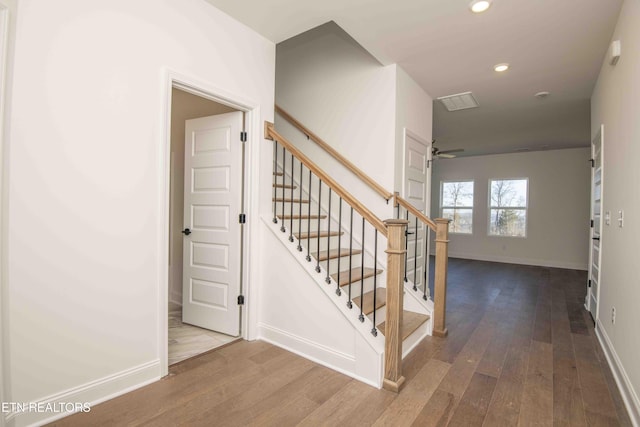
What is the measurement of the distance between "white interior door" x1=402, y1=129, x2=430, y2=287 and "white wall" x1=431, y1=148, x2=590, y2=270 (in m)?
4.77

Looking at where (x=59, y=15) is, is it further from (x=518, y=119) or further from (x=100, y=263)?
(x=518, y=119)

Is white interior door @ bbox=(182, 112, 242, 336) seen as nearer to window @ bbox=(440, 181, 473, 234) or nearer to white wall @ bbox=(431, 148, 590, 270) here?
window @ bbox=(440, 181, 473, 234)

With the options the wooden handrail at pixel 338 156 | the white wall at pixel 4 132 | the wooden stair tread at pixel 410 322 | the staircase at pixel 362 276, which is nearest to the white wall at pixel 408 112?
the wooden handrail at pixel 338 156

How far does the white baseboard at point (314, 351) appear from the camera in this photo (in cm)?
230

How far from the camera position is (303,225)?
3387 mm

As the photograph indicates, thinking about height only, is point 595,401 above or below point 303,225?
below

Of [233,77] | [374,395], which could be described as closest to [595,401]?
[374,395]

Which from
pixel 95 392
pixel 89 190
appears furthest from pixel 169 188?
pixel 95 392

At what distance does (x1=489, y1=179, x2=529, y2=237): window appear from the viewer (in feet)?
25.4

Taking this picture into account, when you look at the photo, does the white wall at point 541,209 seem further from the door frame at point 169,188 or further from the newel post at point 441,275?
the door frame at point 169,188

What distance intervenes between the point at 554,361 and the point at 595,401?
564 mm

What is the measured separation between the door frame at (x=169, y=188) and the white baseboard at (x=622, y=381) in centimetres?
255

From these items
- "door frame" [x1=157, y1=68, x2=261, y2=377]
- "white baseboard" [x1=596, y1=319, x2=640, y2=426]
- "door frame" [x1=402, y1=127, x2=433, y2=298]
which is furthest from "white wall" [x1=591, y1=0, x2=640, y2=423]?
"door frame" [x1=157, y1=68, x2=261, y2=377]

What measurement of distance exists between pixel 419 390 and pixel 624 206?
1937 mm
